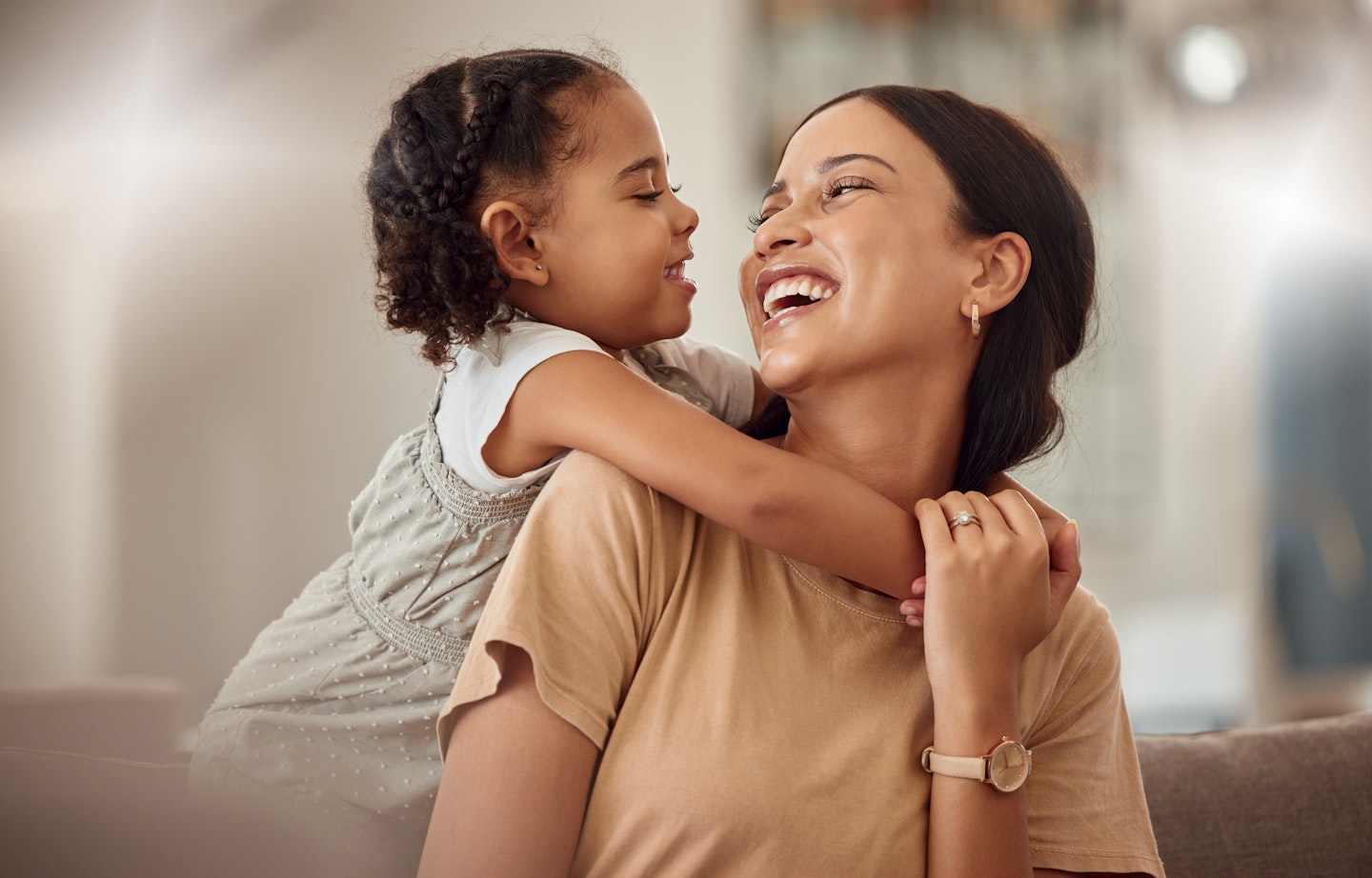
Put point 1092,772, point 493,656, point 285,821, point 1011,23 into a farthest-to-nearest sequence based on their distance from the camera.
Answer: point 1011,23
point 285,821
point 1092,772
point 493,656

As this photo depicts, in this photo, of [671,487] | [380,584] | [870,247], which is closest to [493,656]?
[671,487]

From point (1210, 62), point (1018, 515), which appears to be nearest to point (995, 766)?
point (1018, 515)

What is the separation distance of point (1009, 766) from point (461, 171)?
0.89 metres

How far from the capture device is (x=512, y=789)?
110 centimetres

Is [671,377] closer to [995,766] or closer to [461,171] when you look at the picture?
[461,171]

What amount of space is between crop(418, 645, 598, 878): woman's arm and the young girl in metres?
0.34

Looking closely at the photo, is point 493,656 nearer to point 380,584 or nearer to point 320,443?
point 380,584

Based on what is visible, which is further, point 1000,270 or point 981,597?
point 1000,270

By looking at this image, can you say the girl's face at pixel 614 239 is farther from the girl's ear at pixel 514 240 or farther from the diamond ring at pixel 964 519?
the diamond ring at pixel 964 519

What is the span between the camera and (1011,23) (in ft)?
16.5

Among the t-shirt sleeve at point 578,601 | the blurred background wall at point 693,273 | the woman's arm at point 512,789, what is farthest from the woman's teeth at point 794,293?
the blurred background wall at point 693,273

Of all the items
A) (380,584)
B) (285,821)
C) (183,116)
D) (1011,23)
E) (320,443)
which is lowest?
(285,821)

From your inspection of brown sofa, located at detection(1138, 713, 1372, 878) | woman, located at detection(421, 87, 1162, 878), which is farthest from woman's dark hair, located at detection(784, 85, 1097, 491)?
brown sofa, located at detection(1138, 713, 1372, 878)

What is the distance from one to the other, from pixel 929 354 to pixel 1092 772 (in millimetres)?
487
